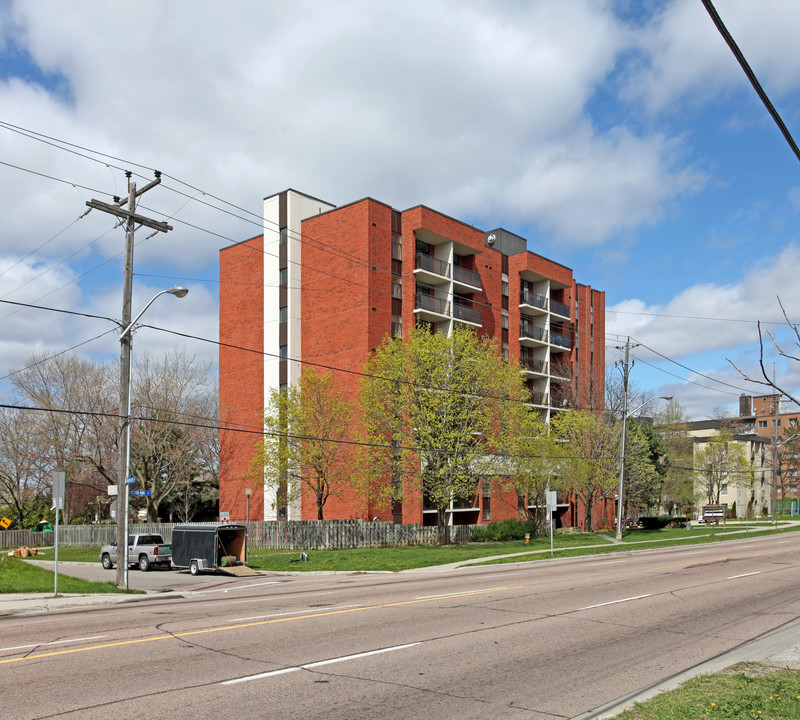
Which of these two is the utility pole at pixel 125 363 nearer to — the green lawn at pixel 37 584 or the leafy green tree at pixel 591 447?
the green lawn at pixel 37 584

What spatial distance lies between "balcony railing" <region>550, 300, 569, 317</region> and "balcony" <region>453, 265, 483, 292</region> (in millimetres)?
10616

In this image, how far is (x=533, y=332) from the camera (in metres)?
63.1

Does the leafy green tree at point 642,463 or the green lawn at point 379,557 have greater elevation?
the leafy green tree at point 642,463

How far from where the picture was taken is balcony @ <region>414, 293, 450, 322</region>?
1964 inches

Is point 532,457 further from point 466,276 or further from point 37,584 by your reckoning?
point 37,584

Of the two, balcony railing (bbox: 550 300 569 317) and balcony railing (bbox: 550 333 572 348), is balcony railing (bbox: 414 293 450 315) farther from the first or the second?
balcony railing (bbox: 550 333 572 348)

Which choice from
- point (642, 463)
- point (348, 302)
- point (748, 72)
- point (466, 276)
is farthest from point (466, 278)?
point (748, 72)

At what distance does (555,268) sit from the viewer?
65.2 m

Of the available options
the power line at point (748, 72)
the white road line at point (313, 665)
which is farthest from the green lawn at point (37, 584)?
the power line at point (748, 72)

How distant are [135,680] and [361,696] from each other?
264cm

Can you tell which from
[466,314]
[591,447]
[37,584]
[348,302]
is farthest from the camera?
[466,314]

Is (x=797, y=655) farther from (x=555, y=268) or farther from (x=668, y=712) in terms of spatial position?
(x=555, y=268)

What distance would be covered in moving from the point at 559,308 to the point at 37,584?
51.5 metres

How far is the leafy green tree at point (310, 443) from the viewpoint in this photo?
45.1m
